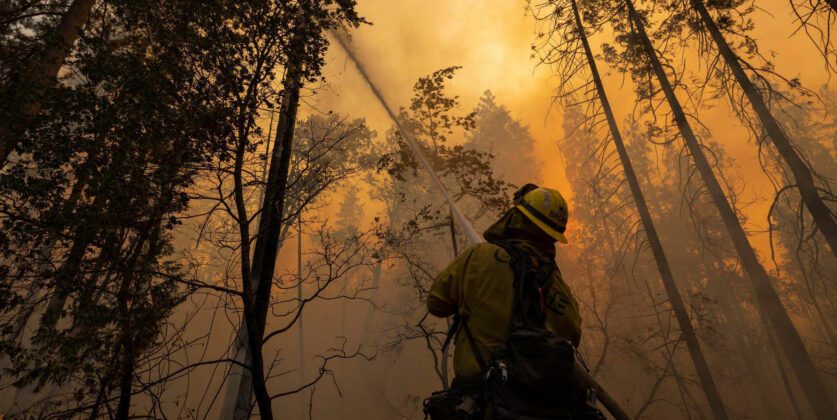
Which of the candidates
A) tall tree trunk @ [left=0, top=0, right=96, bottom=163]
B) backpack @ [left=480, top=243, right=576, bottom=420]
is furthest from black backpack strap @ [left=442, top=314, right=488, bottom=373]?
tall tree trunk @ [left=0, top=0, right=96, bottom=163]

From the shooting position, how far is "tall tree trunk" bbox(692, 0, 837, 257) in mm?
5926

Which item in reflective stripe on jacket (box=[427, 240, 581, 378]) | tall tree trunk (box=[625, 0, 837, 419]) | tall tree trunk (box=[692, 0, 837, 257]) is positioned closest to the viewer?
reflective stripe on jacket (box=[427, 240, 581, 378])

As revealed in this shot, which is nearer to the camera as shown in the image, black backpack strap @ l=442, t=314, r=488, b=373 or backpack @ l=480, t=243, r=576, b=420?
backpack @ l=480, t=243, r=576, b=420

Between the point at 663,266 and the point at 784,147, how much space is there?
3.46 meters

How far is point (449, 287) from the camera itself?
9.05ft

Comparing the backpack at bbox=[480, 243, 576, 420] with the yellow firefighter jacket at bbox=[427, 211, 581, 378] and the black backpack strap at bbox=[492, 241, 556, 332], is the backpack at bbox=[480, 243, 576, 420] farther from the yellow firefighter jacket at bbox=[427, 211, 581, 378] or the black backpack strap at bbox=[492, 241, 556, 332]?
the yellow firefighter jacket at bbox=[427, 211, 581, 378]

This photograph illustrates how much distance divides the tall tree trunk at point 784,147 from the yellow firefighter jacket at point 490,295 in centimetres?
600

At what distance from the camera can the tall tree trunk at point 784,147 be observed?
593 centimetres

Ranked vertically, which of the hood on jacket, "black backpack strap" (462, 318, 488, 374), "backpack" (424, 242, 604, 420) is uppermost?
the hood on jacket

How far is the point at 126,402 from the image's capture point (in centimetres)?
416

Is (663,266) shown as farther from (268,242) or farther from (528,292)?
(268,242)

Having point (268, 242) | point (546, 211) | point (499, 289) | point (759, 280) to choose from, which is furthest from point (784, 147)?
point (268, 242)

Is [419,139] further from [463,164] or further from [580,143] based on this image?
[580,143]

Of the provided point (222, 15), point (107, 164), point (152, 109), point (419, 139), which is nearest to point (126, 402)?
point (107, 164)
